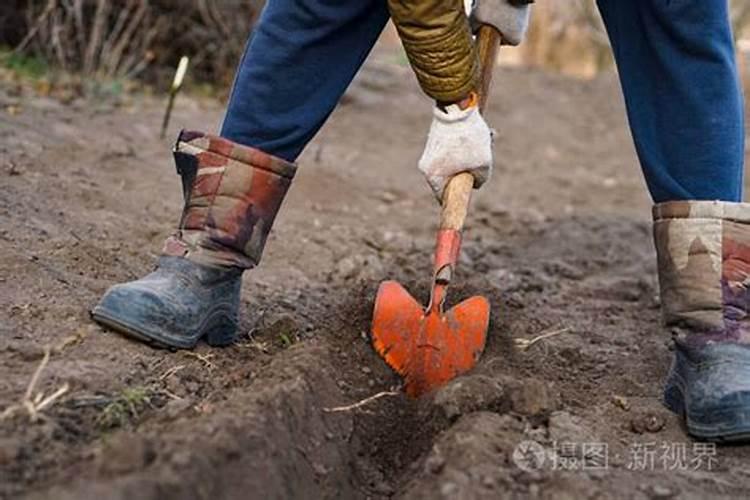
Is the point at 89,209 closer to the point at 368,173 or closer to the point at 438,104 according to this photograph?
the point at 438,104

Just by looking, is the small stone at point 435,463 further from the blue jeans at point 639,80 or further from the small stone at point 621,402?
the blue jeans at point 639,80

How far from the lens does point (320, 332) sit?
2477 mm

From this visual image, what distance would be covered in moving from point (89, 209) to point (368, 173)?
1.90m

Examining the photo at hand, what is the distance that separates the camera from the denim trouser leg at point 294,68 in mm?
2314

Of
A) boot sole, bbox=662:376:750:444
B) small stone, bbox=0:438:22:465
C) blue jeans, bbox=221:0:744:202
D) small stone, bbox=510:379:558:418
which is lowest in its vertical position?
small stone, bbox=0:438:22:465

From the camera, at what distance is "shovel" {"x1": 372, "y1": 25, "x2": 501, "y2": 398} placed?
2.28 meters

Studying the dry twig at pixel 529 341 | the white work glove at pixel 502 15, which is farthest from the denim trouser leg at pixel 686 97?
the dry twig at pixel 529 341

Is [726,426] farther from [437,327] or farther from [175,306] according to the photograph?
[175,306]

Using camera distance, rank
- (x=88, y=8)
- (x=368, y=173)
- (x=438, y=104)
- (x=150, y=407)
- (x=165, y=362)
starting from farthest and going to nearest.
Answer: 1. (x=88, y=8)
2. (x=368, y=173)
3. (x=438, y=104)
4. (x=165, y=362)
5. (x=150, y=407)

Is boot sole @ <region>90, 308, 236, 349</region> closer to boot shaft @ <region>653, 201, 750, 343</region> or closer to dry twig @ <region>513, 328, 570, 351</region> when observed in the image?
dry twig @ <region>513, 328, 570, 351</region>

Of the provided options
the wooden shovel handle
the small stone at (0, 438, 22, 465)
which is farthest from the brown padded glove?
the small stone at (0, 438, 22, 465)

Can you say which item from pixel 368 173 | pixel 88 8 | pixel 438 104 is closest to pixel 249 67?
pixel 438 104

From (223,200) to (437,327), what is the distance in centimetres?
52

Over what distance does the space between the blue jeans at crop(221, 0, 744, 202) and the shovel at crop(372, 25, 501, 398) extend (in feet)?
1.18
